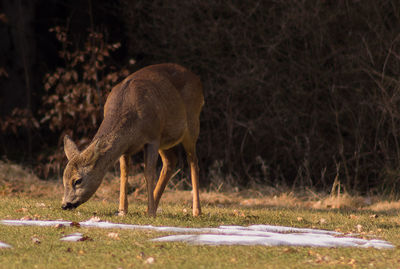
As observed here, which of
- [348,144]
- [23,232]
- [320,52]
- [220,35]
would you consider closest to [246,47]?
[220,35]

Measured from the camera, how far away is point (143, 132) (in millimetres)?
8312

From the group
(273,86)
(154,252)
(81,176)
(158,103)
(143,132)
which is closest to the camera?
(154,252)

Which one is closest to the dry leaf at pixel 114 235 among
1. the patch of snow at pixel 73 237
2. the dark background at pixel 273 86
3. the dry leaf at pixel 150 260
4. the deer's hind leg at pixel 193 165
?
the patch of snow at pixel 73 237

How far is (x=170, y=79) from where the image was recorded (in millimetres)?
9453

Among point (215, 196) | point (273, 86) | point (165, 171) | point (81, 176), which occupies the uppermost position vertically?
point (273, 86)

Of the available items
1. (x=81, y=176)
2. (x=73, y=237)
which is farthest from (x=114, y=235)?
(x=81, y=176)

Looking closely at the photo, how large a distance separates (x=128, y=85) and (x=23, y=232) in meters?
2.49

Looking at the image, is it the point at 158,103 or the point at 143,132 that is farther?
the point at 158,103

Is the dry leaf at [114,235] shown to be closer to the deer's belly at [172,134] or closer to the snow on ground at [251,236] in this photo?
the snow on ground at [251,236]

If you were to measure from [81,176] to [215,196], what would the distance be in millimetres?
5136

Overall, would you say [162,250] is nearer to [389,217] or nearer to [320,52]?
[389,217]

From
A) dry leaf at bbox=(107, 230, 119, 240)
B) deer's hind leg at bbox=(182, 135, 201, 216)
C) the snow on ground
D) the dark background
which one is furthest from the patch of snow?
the dark background

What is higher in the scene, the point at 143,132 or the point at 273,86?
the point at 273,86

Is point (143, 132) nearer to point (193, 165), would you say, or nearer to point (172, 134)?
point (172, 134)
